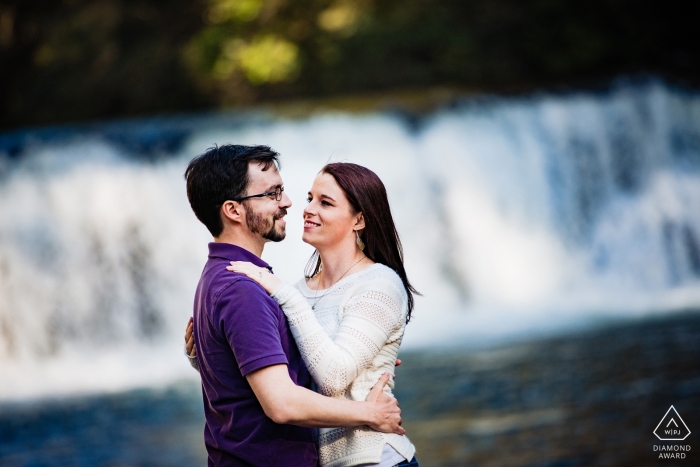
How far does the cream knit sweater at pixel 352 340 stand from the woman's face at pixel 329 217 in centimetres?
13

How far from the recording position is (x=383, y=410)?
2148mm

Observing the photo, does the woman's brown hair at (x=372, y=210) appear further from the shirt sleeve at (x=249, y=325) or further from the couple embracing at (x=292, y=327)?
the shirt sleeve at (x=249, y=325)

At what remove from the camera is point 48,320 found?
9938mm

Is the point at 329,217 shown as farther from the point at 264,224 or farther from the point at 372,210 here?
the point at 264,224

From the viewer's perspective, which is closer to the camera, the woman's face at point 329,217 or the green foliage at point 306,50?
the woman's face at point 329,217

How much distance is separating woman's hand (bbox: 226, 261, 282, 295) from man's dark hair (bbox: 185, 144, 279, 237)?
0.54 feet

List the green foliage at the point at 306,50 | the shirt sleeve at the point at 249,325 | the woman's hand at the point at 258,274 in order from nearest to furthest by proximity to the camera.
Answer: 1. the shirt sleeve at the point at 249,325
2. the woman's hand at the point at 258,274
3. the green foliage at the point at 306,50

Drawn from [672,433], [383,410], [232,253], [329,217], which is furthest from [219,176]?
[672,433]

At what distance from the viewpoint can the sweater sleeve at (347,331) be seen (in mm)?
2096

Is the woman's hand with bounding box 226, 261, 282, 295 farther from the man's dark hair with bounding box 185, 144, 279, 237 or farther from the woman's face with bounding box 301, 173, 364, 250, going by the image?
the woman's face with bounding box 301, 173, 364, 250

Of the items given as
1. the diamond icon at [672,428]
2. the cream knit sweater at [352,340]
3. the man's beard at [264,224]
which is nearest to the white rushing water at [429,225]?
the diamond icon at [672,428]

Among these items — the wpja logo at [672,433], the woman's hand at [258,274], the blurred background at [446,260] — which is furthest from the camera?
the blurred background at [446,260]

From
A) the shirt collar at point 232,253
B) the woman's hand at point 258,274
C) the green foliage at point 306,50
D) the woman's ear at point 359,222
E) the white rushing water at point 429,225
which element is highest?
the green foliage at point 306,50

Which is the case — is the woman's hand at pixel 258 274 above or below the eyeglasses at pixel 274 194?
below
